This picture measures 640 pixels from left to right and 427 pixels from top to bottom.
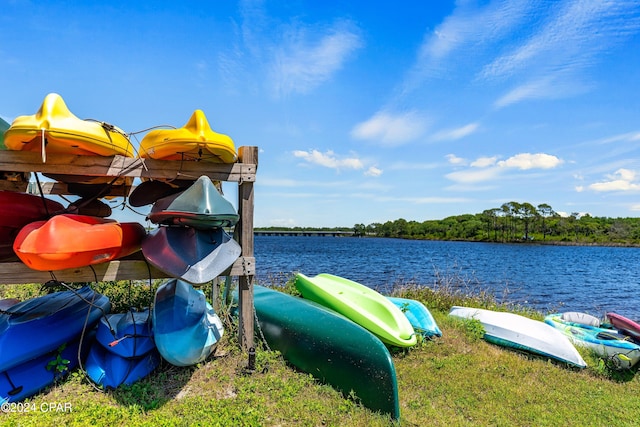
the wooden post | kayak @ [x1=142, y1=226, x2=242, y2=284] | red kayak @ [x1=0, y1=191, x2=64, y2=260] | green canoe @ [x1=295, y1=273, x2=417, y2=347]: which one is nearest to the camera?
kayak @ [x1=142, y1=226, x2=242, y2=284]

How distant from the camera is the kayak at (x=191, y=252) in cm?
313

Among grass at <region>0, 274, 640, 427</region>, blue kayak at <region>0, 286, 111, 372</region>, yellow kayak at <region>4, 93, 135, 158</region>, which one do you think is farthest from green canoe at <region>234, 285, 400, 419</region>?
yellow kayak at <region>4, 93, 135, 158</region>

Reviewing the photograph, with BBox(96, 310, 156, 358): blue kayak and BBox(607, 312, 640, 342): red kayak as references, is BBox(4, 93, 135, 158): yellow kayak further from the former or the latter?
BBox(607, 312, 640, 342): red kayak

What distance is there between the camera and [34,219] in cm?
354

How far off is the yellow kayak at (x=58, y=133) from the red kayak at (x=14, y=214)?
0.49 m

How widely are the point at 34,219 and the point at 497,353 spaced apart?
5402 mm

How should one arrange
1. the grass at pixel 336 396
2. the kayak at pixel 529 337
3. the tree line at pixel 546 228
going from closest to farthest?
the grass at pixel 336 396 → the kayak at pixel 529 337 → the tree line at pixel 546 228

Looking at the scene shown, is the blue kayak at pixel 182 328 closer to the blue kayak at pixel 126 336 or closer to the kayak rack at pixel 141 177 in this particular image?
the blue kayak at pixel 126 336

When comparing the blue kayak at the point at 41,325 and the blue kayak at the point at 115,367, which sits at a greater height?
the blue kayak at the point at 41,325

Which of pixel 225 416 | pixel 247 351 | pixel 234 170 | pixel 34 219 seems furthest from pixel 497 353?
pixel 34 219

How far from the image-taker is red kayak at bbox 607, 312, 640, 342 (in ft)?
16.2

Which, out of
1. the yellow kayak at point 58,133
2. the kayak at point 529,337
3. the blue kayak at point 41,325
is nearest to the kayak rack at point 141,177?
the yellow kayak at point 58,133

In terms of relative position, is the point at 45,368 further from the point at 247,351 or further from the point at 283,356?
the point at 283,356

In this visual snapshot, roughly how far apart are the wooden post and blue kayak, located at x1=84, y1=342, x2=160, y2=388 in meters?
0.89
